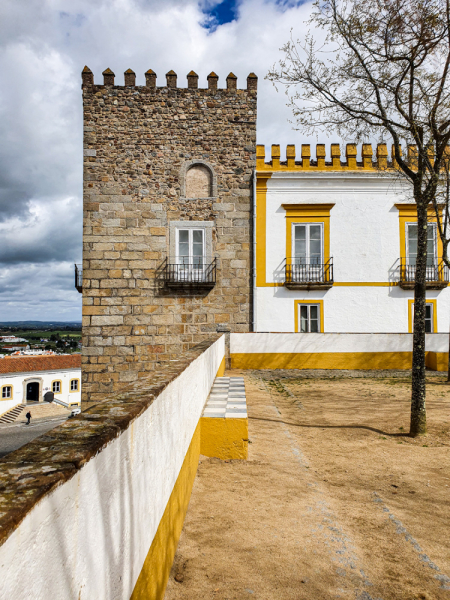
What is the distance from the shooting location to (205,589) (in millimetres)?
2338

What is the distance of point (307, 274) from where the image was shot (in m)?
13.4

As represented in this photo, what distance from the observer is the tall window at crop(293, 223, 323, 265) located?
13484 mm

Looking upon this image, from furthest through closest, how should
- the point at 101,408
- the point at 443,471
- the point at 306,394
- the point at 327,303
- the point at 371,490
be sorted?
the point at 327,303, the point at 306,394, the point at 443,471, the point at 371,490, the point at 101,408

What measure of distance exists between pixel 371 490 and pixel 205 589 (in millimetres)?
2066

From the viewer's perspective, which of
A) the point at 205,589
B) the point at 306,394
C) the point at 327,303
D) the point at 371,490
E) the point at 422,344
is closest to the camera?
the point at 205,589

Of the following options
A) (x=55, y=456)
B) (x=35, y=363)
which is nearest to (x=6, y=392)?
(x=35, y=363)

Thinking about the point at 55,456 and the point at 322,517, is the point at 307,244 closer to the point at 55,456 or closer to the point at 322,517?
the point at 322,517

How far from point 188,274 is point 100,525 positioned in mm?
11194

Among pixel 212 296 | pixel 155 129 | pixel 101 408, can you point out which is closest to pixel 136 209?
pixel 155 129

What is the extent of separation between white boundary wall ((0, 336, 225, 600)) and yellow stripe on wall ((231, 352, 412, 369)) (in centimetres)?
925

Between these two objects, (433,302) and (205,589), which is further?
(433,302)

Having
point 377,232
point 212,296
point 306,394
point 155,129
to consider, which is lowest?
point 306,394

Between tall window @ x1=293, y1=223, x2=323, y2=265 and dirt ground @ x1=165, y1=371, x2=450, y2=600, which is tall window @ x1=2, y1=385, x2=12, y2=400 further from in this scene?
dirt ground @ x1=165, y1=371, x2=450, y2=600

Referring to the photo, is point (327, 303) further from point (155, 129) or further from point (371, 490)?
point (371, 490)
